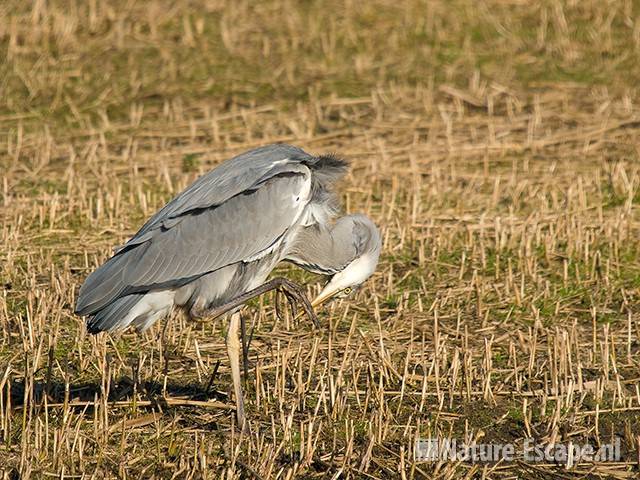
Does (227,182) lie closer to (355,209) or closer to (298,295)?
(298,295)

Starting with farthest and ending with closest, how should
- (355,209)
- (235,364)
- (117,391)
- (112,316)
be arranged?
(355,209) → (117,391) → (235,364) → (112,316)

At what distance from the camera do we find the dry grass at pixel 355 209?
18.0 feet

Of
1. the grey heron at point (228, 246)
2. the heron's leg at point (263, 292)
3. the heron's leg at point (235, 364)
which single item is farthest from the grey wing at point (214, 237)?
the heron's leg at point (235, 364)

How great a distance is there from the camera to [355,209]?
8.85 metres

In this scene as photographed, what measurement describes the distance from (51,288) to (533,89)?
624cm

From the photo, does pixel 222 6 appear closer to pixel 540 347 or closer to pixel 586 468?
pixel 540 347

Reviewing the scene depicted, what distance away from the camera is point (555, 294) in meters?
7.43

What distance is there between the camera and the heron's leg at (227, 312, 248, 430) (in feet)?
18.1

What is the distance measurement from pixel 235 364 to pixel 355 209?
11.0 ft

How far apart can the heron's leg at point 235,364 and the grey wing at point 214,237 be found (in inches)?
12.6

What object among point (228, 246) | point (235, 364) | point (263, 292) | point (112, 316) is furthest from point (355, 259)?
point (112, 316)

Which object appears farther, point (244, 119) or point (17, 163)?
point (244, 119)

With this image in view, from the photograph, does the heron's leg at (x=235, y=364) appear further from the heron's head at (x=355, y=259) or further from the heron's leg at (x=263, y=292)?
the heron's head at (x=355, y=259)

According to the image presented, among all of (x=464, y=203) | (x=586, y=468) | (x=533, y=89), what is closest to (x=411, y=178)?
(x=464, y=203)
